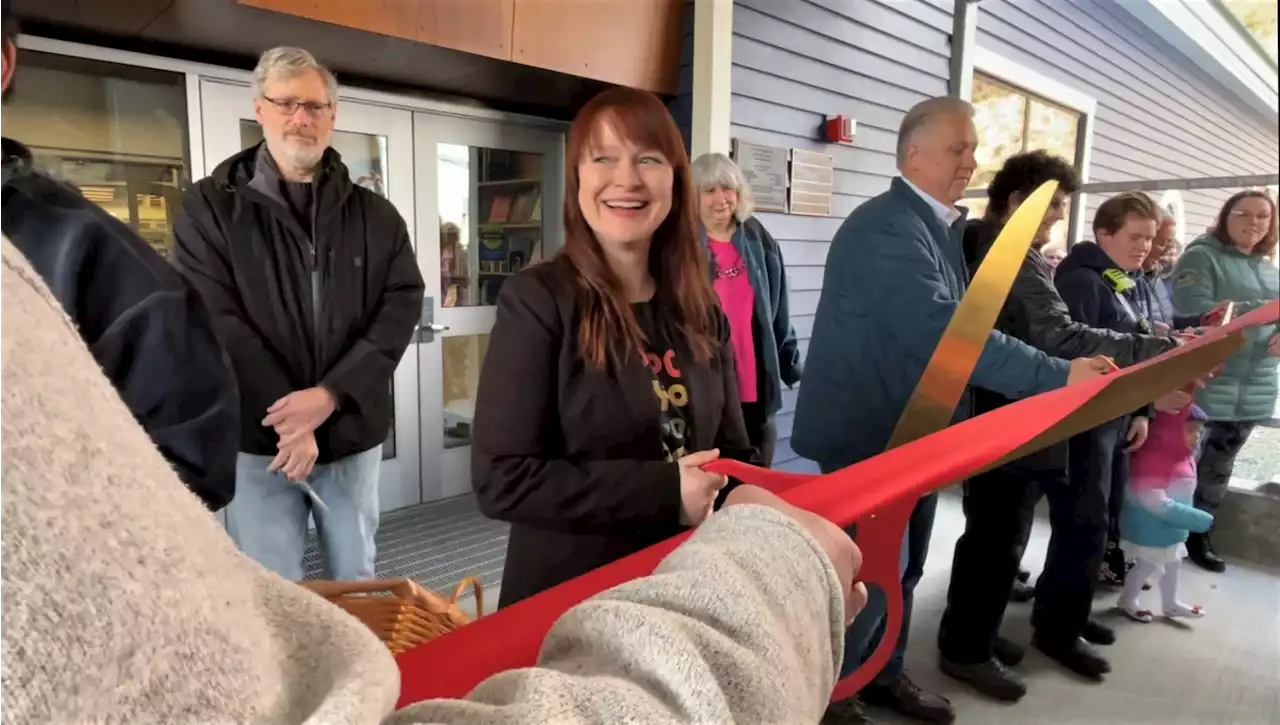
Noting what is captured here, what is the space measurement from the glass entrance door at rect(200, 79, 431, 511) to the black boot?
10.7 feet

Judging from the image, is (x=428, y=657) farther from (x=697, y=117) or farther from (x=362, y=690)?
(x=697, y=117)

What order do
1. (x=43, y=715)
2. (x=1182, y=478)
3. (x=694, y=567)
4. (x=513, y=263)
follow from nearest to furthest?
1. (x=43, y=715)
2. (x=694, y=567)
3. (x=1182, y=478)
4. (x=513, y=263)

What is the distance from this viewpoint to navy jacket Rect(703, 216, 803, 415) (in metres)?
2.49

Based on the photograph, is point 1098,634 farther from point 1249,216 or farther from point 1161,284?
point 1249,216

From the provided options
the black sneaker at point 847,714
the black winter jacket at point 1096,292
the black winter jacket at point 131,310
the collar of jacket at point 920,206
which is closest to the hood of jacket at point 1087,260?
the black winter jacket at point 1096,292

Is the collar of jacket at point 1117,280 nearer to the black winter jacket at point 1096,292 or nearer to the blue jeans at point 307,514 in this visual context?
the black winter jacket at point 1096,292

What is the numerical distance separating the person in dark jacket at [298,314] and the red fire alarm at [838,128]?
2767 millimetres

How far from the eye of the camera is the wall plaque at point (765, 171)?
3.51 m

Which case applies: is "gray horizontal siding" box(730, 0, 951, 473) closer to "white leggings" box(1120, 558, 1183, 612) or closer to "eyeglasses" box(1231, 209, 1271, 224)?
"white leggings" box(1120, 558, 1183, 612)

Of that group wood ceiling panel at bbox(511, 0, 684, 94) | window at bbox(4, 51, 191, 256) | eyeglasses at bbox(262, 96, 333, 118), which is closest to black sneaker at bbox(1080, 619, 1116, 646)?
wood ceiling panel at bbox(511, 0, 684, 94)

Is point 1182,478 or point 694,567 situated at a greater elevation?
point 694,567

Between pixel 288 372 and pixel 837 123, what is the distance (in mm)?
3113

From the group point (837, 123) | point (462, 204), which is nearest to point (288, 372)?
point (462, 204)

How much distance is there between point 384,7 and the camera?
243cm
